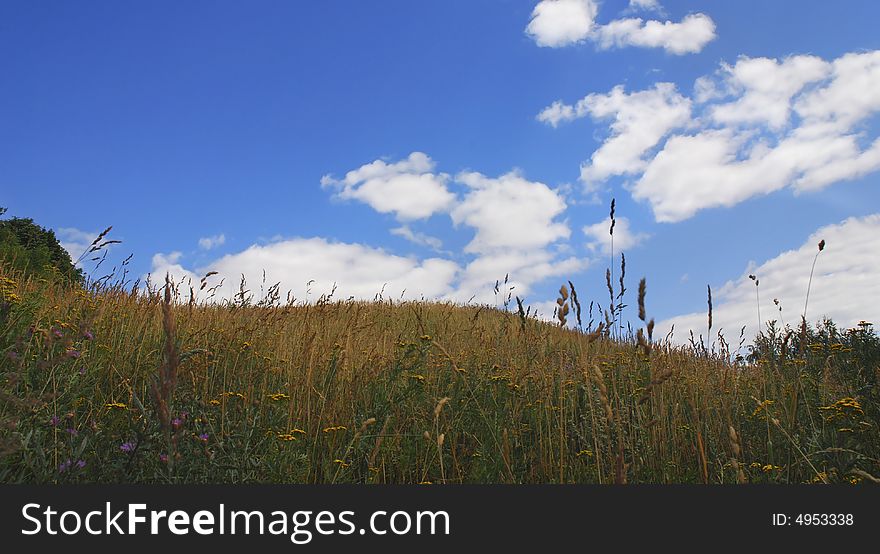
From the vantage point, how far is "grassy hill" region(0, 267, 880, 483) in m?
3.10

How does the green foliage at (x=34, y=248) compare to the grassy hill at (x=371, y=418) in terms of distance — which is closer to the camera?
the grassy hill at (x=371, y=418)

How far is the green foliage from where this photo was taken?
9680mm

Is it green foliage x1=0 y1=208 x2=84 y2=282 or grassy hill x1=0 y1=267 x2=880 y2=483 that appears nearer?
grassy hill x1=0 y1=267 x2=880 y2=483

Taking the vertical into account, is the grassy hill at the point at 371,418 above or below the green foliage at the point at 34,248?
below

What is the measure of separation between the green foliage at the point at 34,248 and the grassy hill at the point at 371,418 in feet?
15.6

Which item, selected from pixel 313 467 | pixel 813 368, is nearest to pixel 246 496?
pixel 313 467

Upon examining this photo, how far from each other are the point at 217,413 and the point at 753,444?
3589 mm

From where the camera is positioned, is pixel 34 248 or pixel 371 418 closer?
pixel 371 418

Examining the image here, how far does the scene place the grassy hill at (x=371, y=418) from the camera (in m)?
3.10

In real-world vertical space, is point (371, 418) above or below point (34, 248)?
below

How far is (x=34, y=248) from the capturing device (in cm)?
1105

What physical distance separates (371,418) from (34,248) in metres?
10.8

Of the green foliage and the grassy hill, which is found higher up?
the green foliage

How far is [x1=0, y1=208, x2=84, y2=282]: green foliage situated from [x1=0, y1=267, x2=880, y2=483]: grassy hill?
187 inches
